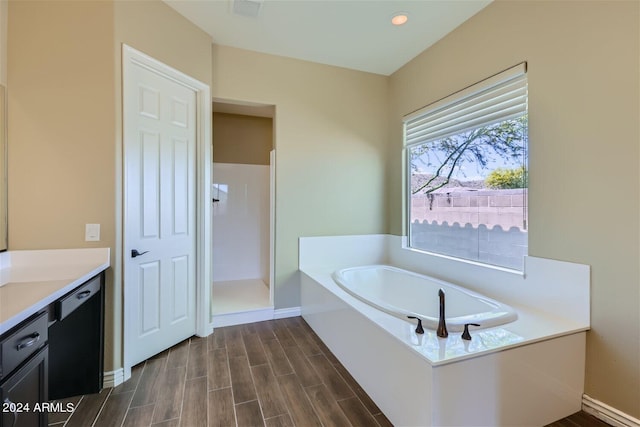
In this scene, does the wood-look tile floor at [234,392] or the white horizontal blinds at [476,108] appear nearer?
the wood-look tile floor at [234,392]

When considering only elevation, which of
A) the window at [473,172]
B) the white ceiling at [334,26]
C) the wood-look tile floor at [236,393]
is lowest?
the wood-look tile floor at [236,393]

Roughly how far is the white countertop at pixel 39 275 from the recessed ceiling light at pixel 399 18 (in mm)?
2779

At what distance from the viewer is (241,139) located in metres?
3.95

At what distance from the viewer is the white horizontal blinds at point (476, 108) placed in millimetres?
2037

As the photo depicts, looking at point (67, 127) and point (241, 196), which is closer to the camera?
point (67, 127)

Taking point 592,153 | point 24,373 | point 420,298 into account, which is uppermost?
point 592,153

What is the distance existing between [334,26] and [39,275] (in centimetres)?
275

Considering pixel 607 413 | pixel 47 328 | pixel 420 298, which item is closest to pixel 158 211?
pixel 47 328

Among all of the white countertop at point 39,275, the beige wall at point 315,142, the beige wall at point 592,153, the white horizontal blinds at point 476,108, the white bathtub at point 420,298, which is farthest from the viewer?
the beige wall at point 315,142

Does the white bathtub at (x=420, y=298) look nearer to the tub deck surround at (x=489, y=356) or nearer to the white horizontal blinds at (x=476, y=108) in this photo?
the tub deck surround at (x=489, y=356)

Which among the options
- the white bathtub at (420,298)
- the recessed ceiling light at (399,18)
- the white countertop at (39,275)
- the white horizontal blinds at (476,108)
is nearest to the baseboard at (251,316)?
the white bathtub at (420,298)

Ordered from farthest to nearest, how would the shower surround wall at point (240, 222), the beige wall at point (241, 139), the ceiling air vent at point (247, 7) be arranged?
the shower surround wall at point (240, 222), the beige wall at point (241, 139), the ceiling air vent at point (247, 7)

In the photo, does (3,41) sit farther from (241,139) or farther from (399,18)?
(399,18)

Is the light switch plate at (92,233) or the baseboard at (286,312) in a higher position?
the light switch plate at (92,233)
